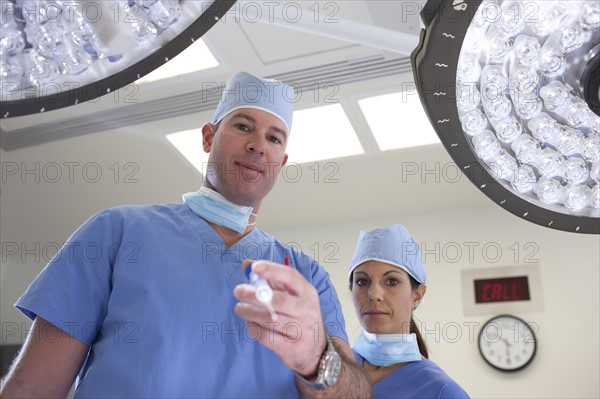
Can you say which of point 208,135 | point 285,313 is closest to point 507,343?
point 208,135

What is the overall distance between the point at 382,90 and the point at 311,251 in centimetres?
195

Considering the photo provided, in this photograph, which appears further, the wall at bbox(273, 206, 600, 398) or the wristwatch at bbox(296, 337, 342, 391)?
the wall at bbox(273, 206, 600, 398)

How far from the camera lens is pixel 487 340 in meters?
4.18

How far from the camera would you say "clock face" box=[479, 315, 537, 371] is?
13.3 feet

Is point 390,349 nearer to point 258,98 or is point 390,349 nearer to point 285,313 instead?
point 258,98

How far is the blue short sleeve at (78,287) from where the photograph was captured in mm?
1167

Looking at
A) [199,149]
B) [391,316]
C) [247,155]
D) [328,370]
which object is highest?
[199,149]

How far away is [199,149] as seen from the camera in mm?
3959

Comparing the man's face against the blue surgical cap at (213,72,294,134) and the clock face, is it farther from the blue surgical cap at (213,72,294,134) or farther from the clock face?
the clock face


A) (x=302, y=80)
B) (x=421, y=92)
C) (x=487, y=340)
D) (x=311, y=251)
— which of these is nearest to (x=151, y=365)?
(x=421, y=92)

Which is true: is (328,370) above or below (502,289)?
below

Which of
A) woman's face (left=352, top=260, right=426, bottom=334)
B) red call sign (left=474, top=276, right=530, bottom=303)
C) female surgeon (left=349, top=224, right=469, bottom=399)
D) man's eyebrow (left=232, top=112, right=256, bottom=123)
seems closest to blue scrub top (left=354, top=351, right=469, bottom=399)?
female surgeon (left=349, top=224, right=469, bottom=399)

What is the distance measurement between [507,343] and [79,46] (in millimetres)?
3788

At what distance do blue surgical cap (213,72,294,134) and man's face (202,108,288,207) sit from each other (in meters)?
0.02
